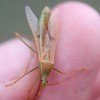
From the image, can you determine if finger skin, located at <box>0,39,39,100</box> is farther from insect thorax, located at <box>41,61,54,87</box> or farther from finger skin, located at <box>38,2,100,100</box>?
finger skin, located at <box>38,2,100,100</box>

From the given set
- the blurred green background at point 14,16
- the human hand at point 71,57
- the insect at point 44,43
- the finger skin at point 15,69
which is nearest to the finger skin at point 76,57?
the human hand at point 71,57

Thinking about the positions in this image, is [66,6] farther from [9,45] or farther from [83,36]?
[9,45]

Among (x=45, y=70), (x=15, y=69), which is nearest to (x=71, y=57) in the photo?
(x=45, y=70)

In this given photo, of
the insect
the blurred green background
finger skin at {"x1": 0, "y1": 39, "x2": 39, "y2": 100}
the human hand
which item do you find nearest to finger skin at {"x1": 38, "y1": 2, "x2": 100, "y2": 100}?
the human hand

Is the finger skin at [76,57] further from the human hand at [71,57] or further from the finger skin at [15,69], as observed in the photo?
the finger skin at [15,69]

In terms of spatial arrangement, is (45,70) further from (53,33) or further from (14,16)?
(14,16)
